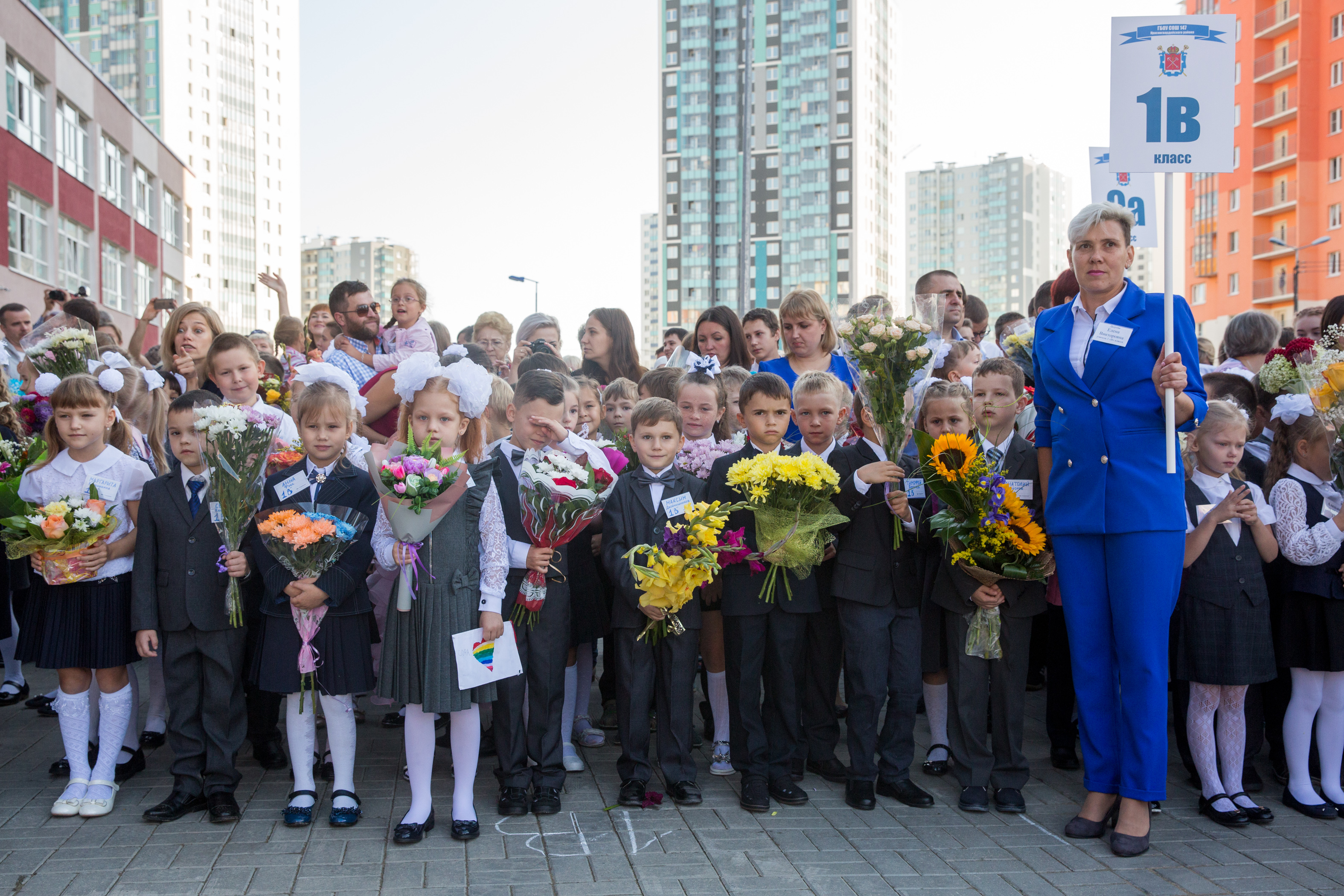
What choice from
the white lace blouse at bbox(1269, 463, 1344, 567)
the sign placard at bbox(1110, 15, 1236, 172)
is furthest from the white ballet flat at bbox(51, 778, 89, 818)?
the white lace blouse at bbox(1269, 463, 1344, 567)

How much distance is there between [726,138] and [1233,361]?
109 metres

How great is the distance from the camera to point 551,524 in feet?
14.5

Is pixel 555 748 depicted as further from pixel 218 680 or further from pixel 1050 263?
pixel 1050 263

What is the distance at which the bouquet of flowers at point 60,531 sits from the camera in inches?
175

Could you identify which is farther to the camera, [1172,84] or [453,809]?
[1172,84]

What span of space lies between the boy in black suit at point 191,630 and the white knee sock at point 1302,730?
473 centimetres

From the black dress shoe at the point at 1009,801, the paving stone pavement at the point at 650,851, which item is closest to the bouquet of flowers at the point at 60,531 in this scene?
the paving stone pavement at the point at 650,851

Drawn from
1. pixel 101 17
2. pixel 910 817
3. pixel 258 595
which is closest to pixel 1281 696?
pixel 910 817

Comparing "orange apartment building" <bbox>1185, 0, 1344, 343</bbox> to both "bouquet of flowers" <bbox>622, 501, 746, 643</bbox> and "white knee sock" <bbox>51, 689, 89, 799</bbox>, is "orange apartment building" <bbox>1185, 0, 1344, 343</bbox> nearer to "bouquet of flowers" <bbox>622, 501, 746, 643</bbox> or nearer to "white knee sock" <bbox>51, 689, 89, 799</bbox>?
"bouquet of flowers" <bbox>622, 501, 746, 643</bbox>

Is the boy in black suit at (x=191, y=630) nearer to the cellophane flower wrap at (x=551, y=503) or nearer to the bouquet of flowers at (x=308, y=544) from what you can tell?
the bouquet of flowers at (x=308, y=544)

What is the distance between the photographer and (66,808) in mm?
4422

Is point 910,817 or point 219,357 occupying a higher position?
point 219,357

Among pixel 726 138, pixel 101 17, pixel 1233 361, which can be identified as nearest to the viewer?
pixel 1233 361

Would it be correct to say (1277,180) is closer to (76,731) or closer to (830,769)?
(830,769)
